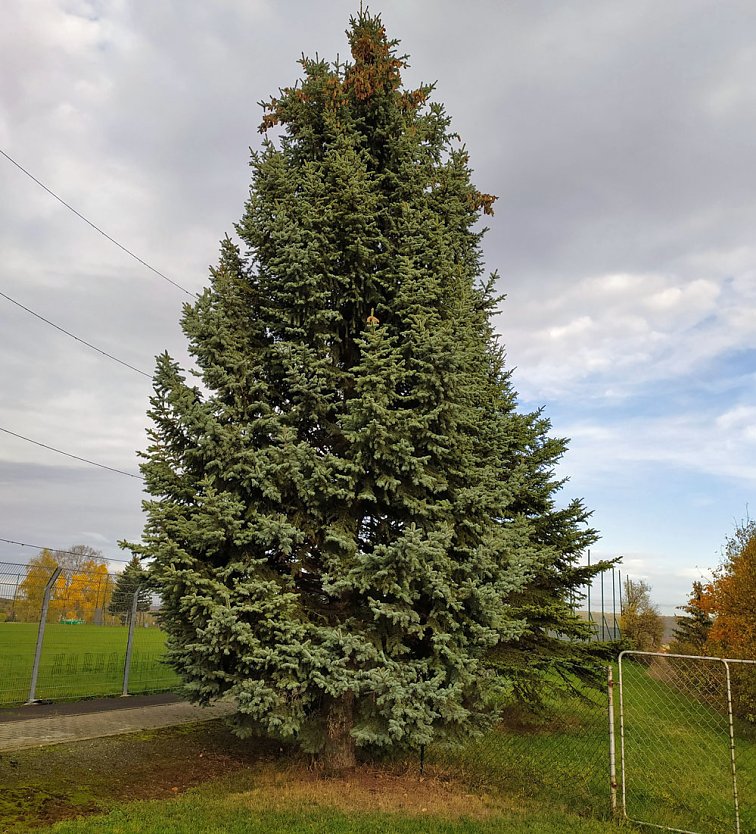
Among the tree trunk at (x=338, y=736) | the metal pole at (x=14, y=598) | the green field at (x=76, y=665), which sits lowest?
the green field at (x=76, y=665)

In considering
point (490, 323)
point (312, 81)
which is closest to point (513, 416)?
point (490, 323)

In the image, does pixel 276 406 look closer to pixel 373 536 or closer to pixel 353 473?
pixel 353 473

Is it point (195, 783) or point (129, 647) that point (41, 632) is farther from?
point (195, 783)

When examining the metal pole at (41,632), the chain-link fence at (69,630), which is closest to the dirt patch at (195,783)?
the chain-link fence at (69,630)

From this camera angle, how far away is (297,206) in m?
8.04

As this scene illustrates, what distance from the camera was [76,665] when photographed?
16.3 m

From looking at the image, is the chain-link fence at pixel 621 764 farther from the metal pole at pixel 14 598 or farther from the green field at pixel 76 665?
the metal pole at pixel 14 598

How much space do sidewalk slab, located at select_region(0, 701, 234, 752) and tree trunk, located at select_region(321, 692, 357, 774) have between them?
1.24 metres

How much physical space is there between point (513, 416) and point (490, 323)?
1.86 metres

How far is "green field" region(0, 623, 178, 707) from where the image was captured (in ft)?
42.1

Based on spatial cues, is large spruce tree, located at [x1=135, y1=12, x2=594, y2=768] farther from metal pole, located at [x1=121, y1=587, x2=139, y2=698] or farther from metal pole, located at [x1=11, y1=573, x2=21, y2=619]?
metal pole, located at [x1=121, y1=587, x2=139, y2=698]

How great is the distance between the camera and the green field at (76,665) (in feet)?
42.1

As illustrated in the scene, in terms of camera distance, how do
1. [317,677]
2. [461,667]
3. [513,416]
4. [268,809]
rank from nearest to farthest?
[268,809] < [317,677] < [461,667] < [513,416]

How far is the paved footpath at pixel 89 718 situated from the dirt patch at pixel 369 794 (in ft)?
4.66
